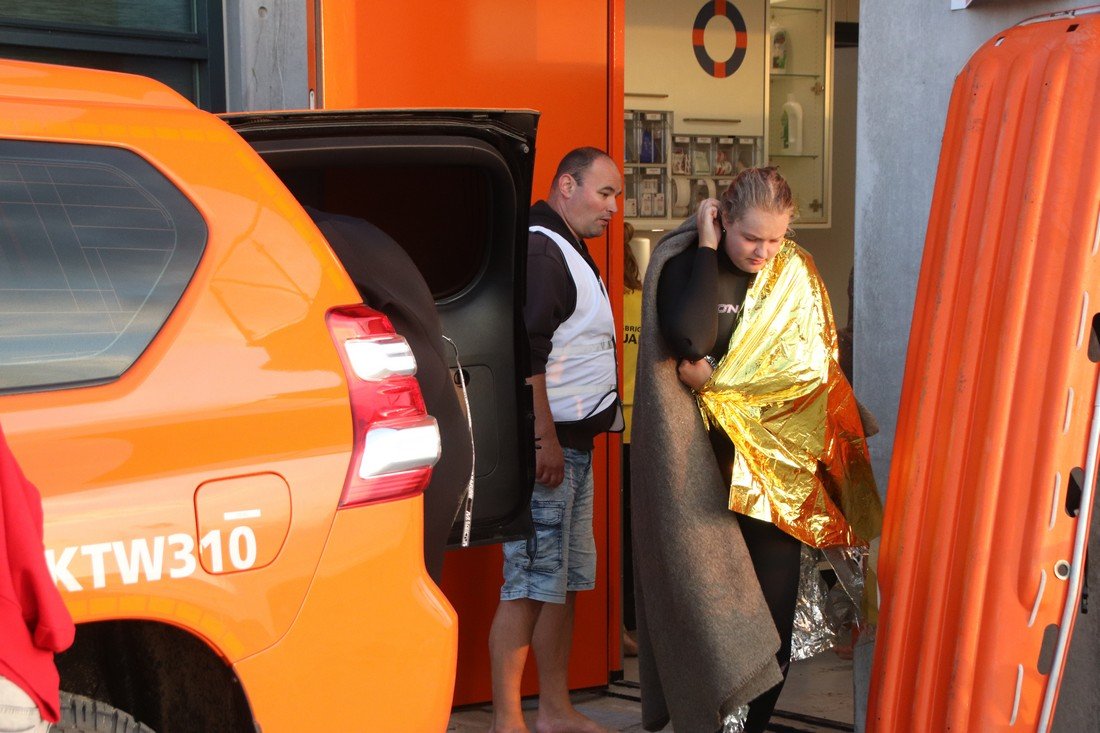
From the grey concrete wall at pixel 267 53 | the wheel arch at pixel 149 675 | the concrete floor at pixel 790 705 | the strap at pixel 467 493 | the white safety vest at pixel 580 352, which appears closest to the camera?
the wheel arch at pixel 149 675

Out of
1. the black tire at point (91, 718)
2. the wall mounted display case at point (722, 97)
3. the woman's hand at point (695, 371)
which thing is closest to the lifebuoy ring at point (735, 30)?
the wall mounted display case at point (722, 97)

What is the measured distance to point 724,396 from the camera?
3867mm

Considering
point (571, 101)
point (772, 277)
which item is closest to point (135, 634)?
point (772, 277)

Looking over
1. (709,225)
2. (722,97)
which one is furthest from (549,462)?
(722,97)

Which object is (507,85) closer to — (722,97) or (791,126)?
(722,97)

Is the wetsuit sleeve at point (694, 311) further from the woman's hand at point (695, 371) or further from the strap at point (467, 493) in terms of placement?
the strap at point (467, 493)

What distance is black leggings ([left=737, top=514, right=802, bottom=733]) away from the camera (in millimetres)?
3908

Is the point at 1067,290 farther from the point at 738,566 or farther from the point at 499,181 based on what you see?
the point at 499,181

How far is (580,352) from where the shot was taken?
4582 mm

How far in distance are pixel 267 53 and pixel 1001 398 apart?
11.7 feet

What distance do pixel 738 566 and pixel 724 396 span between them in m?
0.48

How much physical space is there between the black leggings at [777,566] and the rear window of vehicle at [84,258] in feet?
6.53

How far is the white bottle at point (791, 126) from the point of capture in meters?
8.38

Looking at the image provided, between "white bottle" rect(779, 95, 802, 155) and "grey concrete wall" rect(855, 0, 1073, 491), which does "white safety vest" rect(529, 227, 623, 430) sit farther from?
"white bottle" rect(779, 95, 802, 155)
